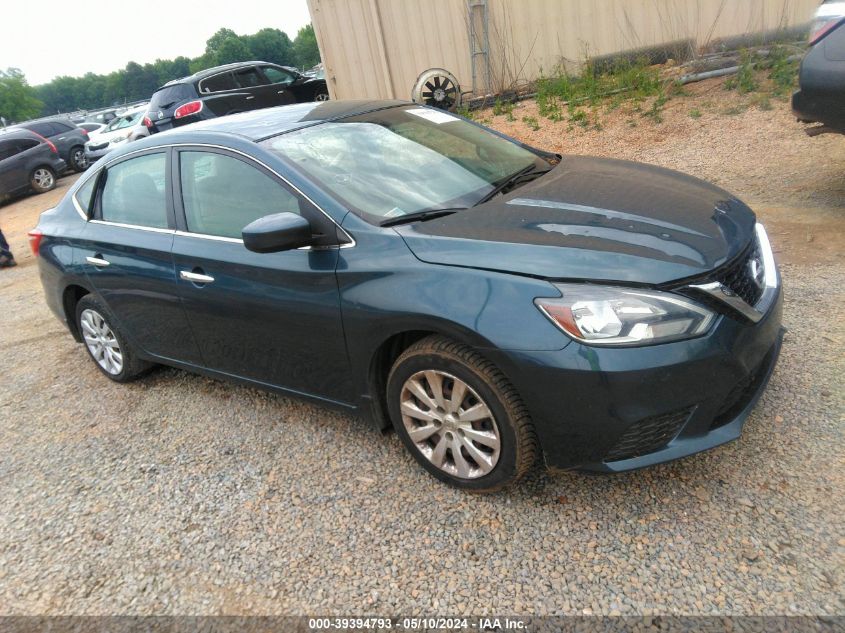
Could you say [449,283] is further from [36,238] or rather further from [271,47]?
[271,47]

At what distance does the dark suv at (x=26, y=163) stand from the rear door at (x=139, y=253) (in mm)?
13837

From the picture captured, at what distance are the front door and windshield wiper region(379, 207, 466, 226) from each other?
0.28 m

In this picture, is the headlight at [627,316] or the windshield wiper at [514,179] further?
the windshield wiper at [514,179]

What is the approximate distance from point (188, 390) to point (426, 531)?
7.36 feet

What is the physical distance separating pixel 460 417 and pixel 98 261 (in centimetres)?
263

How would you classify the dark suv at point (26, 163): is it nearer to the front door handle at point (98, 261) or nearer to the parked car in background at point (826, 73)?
the front door handle at point (98, 261)

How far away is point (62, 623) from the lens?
2369mm

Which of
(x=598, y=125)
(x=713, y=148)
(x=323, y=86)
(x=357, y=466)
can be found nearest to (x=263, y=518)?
(x=357, y=466)

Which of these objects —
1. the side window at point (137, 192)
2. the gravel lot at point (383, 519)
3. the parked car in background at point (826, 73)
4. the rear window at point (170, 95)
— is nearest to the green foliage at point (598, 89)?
the parked car in background at point (826, 73)

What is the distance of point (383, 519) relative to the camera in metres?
2.63

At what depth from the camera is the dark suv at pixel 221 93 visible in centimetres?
1226

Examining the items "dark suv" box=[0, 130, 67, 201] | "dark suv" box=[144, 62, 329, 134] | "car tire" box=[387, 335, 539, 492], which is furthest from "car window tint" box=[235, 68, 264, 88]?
"car tire" box=[387, 335, 539, 492]

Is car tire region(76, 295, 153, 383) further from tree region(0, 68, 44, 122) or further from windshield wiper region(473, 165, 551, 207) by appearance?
tree region(0, 68, 44, 122)

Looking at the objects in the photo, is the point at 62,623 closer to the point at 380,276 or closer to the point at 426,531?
the point at 426,531
